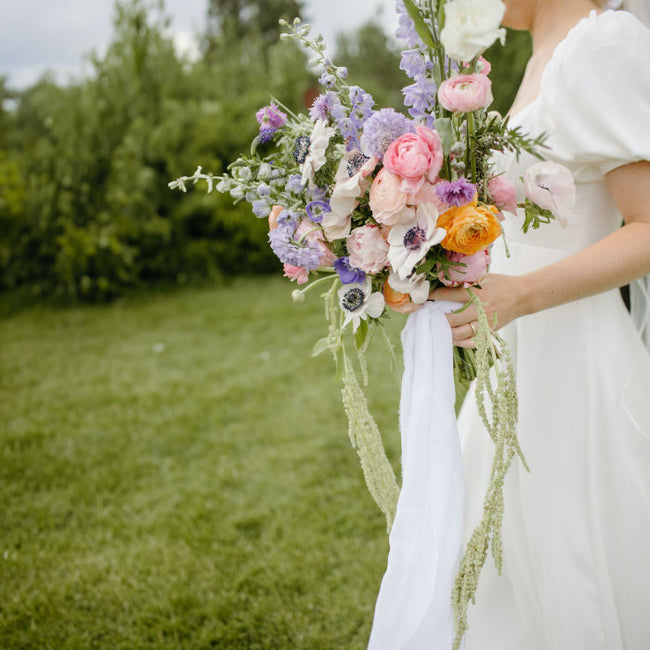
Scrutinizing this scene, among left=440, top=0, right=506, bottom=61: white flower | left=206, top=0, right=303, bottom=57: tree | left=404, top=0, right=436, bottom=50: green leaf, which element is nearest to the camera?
left=440, top=0, right=506, bottom=61: white flower

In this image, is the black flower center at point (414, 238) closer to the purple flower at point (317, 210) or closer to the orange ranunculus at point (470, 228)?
the orange ranunculus at point (470, 228)

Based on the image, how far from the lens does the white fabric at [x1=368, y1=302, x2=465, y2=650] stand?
130 cm

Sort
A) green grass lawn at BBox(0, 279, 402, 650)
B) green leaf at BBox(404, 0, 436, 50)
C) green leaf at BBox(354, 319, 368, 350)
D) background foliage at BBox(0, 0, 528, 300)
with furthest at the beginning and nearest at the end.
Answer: background foliage at BBox(0, 0, 528, 300)
green grass lawn at BBox(0, 279, 402, 650)
green leaf at BBox(354, 319, 368, 350)
green leaf at BBox(404, 0, 436, 50)

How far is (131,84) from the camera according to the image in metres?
7.39

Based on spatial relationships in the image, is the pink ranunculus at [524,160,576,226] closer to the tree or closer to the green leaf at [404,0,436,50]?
the green leaf at [404,0,436,50]

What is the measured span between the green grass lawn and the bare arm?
62.2 inches

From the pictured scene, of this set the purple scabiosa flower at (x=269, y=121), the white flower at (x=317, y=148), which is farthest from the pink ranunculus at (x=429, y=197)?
the purple scabiosa flower at (x=269, y=121)

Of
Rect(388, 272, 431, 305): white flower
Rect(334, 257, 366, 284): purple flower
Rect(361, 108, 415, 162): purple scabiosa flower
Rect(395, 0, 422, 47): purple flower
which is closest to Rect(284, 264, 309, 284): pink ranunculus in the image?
Rect(334, 257, 366, 284): purple flower

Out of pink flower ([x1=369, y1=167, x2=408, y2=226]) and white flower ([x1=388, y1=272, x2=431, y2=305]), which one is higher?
pink flower ([x1=369, y1=167, x2=408, y2=226])

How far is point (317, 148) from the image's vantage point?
125 centimetres

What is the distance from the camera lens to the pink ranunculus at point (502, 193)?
1.28m

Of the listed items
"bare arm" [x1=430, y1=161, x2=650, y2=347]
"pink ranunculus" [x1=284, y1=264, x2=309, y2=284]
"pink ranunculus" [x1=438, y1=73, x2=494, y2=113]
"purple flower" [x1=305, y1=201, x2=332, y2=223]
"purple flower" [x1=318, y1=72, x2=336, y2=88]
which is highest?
"purple flower" [x1=318, y1=72, x2=336, y2=88]

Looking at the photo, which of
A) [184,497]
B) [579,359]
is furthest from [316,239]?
[184,497]

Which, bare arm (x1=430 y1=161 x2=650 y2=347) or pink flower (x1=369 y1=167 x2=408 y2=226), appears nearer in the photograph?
pink flower (x1=369 y1=167 x2=408 y2=226)
